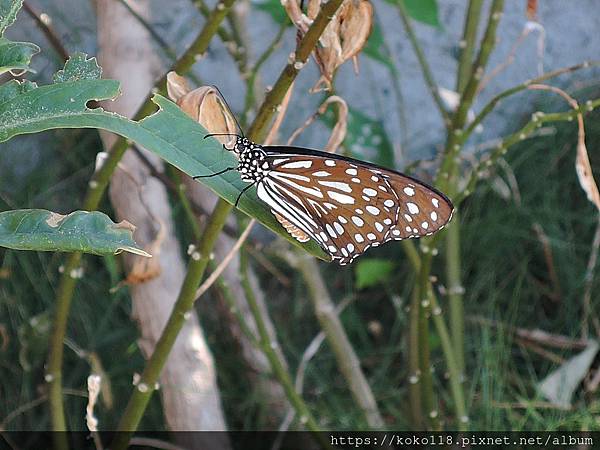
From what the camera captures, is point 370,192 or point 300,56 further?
point 370,192

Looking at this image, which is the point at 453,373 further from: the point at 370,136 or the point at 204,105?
the point at 204,105

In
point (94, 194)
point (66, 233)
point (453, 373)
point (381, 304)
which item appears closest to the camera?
point (66, 233)

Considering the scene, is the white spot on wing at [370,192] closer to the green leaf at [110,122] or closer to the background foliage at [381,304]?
the green leaf at [110,122]

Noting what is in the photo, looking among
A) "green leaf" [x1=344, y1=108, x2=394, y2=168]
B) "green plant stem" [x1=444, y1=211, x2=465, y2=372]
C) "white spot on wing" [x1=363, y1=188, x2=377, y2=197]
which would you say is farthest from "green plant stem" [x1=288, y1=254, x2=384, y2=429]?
"white spot on wing" [x1=363, y1=188, x2=377, y2=197]

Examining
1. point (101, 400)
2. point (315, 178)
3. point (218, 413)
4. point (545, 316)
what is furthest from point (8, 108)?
point (545, 316)

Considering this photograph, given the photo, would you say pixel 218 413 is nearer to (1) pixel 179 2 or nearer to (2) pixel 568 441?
(2) pixel 568 441

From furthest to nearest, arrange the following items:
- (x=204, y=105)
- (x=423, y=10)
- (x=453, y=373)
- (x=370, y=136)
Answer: (x=370, y=136)
(x=423, y=10)
(x=453, y=373)
(x=204, y=105)

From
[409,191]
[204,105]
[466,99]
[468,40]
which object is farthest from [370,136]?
[204,105]
